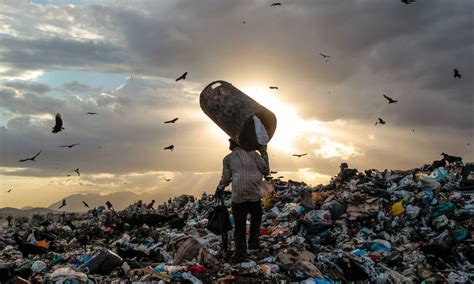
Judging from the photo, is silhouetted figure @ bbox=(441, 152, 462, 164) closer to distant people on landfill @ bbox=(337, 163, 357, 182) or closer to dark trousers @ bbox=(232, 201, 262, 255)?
distant people on landfill @ bbox=(337, 163, 357, 182)

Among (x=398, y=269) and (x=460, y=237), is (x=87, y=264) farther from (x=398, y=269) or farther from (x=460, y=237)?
(x=460, y=237)

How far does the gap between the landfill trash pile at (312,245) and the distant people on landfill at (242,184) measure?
1.38ft

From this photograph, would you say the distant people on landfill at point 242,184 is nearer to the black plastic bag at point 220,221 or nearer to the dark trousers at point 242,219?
the dark trousers at point 242,219

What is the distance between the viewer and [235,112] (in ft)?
27.8

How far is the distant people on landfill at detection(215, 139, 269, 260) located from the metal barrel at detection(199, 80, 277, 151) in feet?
4.98

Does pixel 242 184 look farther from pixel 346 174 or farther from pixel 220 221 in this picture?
pixel 346 174

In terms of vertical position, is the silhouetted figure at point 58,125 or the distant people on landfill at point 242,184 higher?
the silhouetted figure at point 58,125

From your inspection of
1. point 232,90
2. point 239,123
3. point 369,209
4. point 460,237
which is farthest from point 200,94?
point 460,237

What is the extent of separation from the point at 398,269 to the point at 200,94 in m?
4.76

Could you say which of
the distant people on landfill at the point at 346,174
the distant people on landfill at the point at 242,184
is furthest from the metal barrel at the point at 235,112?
the distant people on landfill at the point at 346,174

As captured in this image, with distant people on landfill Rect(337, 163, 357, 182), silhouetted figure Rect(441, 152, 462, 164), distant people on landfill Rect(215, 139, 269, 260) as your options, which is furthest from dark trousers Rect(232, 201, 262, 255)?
silhouetted figure Rect(441, 152, 462, 164)

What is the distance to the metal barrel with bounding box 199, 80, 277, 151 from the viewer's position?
8.23m

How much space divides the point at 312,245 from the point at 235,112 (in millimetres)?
2728

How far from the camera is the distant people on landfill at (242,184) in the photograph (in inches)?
251
